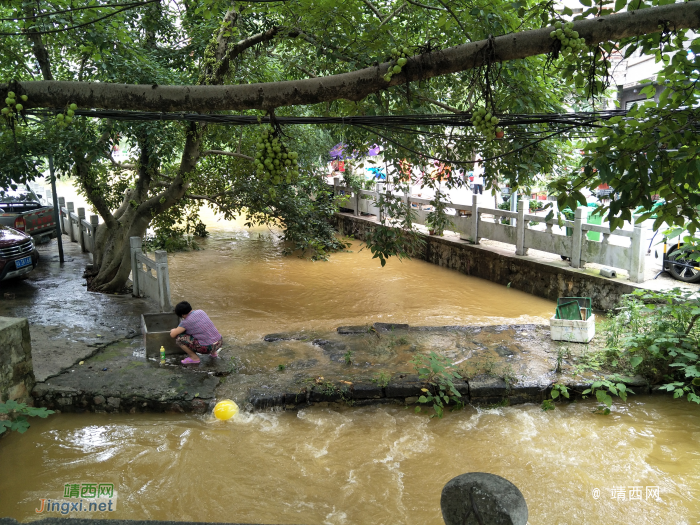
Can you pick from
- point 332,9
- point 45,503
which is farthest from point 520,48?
point 45,503

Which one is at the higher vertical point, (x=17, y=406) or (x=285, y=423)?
(x=17, y=406)

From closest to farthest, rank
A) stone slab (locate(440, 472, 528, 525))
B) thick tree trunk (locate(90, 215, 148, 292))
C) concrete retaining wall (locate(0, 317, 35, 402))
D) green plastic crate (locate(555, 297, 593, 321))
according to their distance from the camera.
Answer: stone slab (locate(440, 472, 528, 525))
concrete retaining wall (locate(0, 317, 35, 402))
green plastic crate (locate(555, 297, 593, 321))
thick tree trunk (locate(90, 215, 148, 292))

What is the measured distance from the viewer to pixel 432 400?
648 centimetres

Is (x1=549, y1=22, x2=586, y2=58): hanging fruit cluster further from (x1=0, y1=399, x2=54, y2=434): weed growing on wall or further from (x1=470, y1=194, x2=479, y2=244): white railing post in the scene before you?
(x1=470, y1=194, x2=479, y2=244): white railing post

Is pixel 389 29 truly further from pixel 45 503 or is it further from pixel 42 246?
pixel 42 246

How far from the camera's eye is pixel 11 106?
11.3ft

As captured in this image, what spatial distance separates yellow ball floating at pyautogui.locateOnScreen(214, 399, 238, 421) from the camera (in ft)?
19.8

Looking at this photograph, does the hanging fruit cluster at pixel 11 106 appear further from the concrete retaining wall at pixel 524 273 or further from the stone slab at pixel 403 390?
the concrete retaining wall at pixel 524 273

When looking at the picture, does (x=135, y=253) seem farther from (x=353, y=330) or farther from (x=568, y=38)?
(x=568, y=38)

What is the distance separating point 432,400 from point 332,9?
16.0 feet

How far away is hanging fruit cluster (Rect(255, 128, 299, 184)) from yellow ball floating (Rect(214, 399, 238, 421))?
11.3 ft

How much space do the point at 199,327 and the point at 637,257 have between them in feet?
26.0

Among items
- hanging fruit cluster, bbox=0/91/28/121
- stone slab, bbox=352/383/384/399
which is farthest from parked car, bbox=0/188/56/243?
hanging fruit cluster, bbox=0/91/28/121

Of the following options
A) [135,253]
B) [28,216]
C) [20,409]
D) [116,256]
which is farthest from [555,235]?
[28,216]
